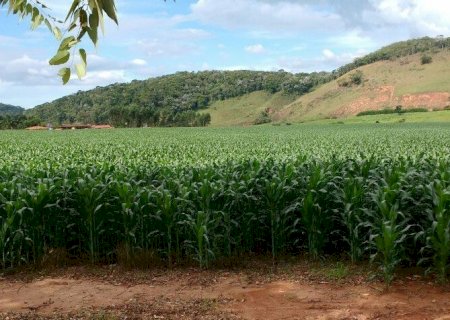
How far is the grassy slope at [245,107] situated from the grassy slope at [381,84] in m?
13.8

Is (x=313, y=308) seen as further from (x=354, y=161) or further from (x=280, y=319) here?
(x=354, y=161)

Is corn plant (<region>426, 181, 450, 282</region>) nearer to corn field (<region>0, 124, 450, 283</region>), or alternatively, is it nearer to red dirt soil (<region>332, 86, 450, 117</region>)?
corn field (<region>0, 124, 450, 283</region>)

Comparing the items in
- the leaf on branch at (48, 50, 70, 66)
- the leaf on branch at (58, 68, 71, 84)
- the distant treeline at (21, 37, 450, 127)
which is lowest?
the leaf on branch at (58, 68, 71, 84)

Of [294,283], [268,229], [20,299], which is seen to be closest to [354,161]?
[268,229]

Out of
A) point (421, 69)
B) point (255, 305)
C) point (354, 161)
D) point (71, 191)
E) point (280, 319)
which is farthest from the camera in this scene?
point (421, 69)

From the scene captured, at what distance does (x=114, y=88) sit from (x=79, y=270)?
621ft

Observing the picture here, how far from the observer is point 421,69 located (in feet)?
528

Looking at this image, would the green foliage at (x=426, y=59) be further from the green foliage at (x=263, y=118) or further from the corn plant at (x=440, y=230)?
the corn plant at (x=440, y=230)

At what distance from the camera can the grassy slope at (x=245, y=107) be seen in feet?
576

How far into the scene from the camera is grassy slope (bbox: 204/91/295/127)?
176m

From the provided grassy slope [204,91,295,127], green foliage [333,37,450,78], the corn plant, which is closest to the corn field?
the corn plant

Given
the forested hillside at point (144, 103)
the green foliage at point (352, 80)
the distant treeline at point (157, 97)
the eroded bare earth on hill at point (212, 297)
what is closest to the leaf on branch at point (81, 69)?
the eroded bare earth on hill at point (212, 297)

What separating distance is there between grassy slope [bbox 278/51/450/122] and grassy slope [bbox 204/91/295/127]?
13.8 m

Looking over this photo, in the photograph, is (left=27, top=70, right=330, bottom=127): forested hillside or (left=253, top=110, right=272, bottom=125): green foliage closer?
(left=27, top=70, right=330, bottom=127): forested hillside
